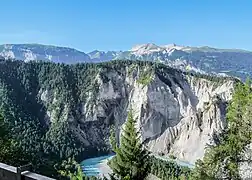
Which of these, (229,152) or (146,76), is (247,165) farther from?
(146,76)

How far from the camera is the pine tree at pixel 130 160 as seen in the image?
17.5m

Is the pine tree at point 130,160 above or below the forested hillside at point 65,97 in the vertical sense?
above

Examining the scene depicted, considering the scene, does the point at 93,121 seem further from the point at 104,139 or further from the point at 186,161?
the point at 186,161

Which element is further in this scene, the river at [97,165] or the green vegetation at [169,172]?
the river at [97,165]

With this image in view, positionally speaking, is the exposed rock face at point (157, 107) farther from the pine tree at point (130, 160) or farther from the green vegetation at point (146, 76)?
the pine tree at point (130, 160)

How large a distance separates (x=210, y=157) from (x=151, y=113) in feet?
278

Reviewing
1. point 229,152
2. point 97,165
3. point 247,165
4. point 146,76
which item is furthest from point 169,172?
point 146,76

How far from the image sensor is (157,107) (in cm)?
10100

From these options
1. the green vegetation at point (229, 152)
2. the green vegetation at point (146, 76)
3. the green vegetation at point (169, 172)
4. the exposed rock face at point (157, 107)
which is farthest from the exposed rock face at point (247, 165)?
the green vegetation at point (146, 76)

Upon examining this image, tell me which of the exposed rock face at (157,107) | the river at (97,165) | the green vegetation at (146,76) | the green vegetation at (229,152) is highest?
the green vegetation at (229,152)

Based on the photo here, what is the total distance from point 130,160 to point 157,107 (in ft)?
274

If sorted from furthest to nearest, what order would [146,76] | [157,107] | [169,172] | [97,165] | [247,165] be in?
[146,76] → [157,107] → [97,165] → [169,172] → [247,165]

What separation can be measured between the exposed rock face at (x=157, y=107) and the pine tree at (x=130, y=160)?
69344 millimetres

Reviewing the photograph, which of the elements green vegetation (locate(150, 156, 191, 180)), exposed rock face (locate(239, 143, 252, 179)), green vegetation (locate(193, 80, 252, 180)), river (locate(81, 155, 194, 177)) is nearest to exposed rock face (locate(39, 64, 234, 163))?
river (locate(81, 155, 194, 177))
